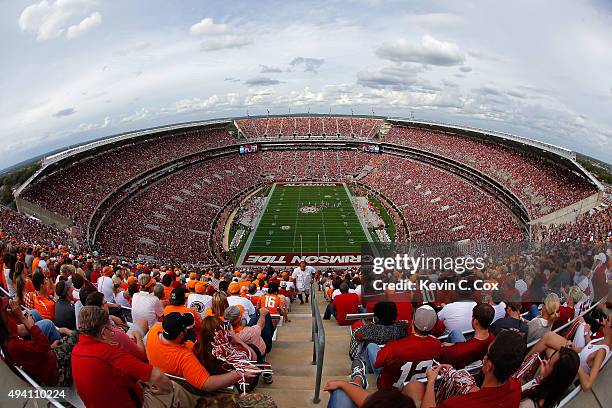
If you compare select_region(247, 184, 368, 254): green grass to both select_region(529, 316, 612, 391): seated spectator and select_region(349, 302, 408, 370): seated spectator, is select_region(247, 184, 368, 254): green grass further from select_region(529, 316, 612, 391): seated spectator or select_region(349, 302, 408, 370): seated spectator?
select_region(529, 316, 612, 391): seated spectator

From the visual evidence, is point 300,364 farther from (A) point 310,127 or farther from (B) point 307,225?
(A) point 310,127

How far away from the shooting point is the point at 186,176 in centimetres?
4784

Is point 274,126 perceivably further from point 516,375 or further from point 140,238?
point 516,375

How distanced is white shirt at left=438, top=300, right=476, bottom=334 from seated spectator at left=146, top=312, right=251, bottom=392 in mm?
3030

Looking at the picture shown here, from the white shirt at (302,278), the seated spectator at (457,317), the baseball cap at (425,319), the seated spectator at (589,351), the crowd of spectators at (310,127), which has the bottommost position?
the white shirt at (302,278)

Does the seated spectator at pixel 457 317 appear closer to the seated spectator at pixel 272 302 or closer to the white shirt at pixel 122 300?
the seated spectator at pixel 272 302

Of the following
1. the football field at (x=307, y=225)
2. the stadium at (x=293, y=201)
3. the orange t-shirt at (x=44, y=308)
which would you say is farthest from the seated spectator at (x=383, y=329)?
the football field at (x=307, y=225)

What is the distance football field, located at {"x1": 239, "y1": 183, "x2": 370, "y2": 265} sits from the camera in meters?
34.1

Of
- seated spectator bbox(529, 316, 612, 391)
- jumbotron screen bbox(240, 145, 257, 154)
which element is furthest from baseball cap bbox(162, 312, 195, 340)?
jumbotron screen bbox(240, 145, 257, 154)

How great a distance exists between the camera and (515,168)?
39656 millimetres

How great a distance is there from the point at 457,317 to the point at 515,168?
39.4 metres

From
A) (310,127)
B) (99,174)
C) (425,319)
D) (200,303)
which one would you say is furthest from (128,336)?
(310,127)

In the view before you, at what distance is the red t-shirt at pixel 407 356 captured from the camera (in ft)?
12.2

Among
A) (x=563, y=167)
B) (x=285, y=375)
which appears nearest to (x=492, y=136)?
(x=563, y=167)
